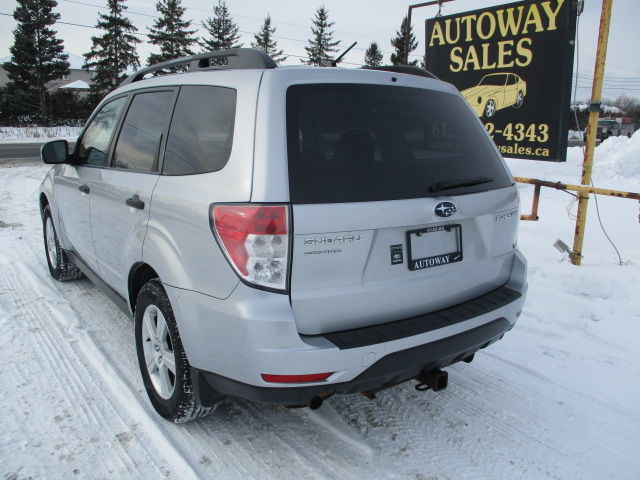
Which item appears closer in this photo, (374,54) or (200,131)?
(200,131)

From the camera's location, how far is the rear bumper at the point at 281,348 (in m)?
2.00

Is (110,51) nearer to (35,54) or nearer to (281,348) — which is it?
(35,54)

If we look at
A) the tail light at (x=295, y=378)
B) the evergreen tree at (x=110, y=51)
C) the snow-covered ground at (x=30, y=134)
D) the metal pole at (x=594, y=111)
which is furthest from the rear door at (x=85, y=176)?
the evergreen tree at (x=110, y=51)

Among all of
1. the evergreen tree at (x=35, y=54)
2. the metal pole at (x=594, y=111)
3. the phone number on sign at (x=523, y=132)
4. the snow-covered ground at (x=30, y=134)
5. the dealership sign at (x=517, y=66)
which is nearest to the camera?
the metal pole at (x=594, y=111)

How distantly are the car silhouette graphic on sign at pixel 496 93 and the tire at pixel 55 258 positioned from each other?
16.5 ft

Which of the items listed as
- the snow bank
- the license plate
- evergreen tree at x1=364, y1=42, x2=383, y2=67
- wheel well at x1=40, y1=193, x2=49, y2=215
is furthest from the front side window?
evergreen tree at x1=364, y1=42, x2=383, y2=67

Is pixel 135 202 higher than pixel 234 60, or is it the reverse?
pixel 234 60

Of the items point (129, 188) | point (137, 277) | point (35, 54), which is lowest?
point (137, 277)

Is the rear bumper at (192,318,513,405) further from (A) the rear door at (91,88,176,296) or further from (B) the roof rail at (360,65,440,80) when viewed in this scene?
(B) the roof rail at (360,65,440,80)

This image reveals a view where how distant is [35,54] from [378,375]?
53624mm

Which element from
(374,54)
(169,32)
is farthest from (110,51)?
(374,54)

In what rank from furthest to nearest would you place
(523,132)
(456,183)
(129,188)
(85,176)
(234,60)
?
(523,132), (85,176), (129,188), (234,60), (456,183)

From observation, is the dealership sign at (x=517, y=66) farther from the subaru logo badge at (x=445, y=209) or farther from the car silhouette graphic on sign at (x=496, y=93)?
the subaru logo badge at (x=445, y=209)

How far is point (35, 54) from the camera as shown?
45500 mm
